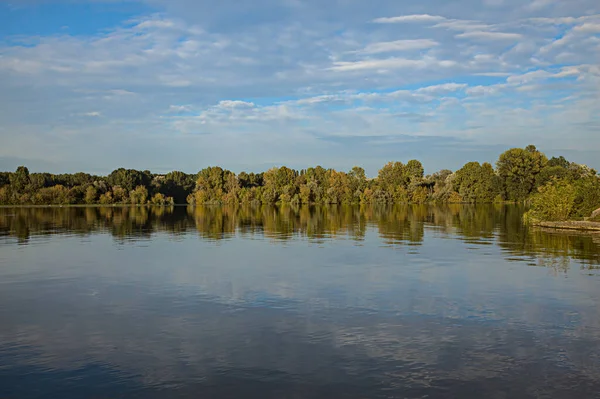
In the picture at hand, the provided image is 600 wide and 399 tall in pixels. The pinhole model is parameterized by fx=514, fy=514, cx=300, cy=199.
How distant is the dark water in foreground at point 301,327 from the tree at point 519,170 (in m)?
141

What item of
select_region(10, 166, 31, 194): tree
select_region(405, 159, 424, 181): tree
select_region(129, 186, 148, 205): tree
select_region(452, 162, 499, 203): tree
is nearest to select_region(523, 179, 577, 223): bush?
select_region(452, 162, 499, 203): tree

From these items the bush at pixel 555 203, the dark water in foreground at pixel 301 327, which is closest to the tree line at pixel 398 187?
the bush at pixel 555 203

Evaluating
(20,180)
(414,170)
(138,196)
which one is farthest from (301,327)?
(20,180)

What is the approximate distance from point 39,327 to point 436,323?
12.8 meters

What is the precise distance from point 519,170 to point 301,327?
162826mm

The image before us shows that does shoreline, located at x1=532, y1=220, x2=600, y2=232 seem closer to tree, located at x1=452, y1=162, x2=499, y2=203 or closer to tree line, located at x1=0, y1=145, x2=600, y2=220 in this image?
tree line, located at x1=0, y1=145, x2=600, y2=220

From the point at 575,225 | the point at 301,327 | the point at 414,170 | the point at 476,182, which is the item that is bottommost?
the point at 301,327

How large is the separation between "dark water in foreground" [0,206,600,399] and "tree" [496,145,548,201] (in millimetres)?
140637

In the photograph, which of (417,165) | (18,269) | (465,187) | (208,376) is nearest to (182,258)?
(18,269)

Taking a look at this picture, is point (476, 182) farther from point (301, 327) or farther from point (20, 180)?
point (301, 327)

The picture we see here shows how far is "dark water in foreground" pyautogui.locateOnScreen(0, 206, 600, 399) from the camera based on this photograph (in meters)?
11.8

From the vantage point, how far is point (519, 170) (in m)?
163

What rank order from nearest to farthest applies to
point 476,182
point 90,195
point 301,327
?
point 301,327
point 476,182
point 90,195

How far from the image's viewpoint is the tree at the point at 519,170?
162m
